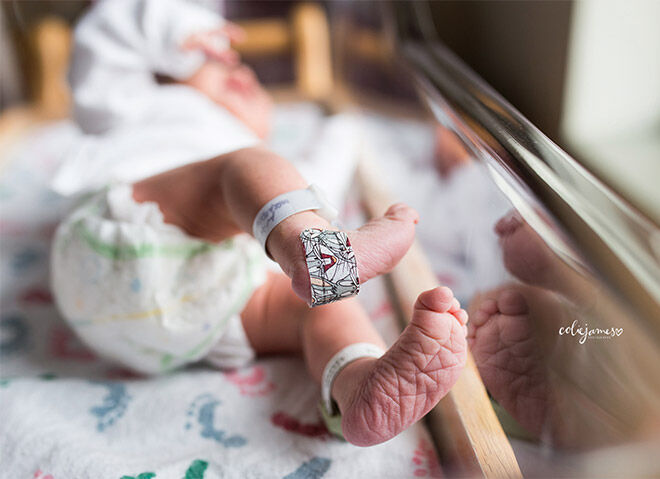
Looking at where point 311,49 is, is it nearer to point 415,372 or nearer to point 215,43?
point 215,43

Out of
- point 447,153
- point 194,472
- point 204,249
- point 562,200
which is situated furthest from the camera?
point 447,153

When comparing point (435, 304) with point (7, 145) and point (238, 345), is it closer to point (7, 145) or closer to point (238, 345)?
point (238, 345)

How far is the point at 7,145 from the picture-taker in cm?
138

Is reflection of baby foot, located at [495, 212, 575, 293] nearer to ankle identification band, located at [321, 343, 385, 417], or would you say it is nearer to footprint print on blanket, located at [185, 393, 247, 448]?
ankle identification band, located at [321, 343, 385, 417]

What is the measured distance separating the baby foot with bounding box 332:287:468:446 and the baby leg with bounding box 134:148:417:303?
0.06 metres

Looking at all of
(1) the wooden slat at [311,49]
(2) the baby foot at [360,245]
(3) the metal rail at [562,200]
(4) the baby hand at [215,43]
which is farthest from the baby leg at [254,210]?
(1) the wooden slat at [311,49]

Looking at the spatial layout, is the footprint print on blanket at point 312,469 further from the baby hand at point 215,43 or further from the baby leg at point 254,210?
the baby hand at point 215,43

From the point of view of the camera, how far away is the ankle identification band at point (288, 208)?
50 cm

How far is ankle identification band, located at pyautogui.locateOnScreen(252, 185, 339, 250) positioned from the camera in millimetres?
502

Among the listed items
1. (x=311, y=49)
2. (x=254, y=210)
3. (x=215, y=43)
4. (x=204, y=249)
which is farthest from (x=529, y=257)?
(x=311, y=49)

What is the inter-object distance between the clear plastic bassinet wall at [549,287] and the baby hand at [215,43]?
15.1 inches

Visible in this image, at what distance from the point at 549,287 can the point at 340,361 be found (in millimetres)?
204

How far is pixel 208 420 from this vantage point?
0.61 metres

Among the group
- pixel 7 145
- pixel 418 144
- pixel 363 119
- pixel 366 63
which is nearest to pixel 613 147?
pixel 418 144
